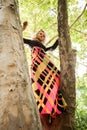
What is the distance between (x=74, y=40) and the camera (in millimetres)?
8750

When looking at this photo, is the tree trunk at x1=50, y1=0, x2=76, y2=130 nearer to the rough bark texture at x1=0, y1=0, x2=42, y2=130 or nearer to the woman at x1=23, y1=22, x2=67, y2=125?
the woman at x1=23, y1=22, x2=67, y2=125

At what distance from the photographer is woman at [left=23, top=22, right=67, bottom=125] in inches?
129

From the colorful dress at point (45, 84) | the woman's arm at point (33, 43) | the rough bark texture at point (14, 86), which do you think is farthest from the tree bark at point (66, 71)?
the rough bark texture at point (14, 86)

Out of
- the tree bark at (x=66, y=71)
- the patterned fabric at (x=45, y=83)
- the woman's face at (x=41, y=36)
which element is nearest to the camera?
the patterned fabric at (x=45, y=83)

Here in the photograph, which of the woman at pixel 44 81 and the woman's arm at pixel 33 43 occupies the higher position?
the woman's arm at pixel 33 43

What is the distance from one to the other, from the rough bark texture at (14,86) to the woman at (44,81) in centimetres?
136

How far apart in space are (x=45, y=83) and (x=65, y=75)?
313mm

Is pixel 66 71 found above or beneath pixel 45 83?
above

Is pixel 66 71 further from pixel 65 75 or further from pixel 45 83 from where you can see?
pixel 45 83

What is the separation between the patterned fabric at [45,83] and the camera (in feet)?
10.7

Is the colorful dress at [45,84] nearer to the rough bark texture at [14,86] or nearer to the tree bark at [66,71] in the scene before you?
the tree bark at [66,71]

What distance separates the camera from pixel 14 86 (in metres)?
1.53

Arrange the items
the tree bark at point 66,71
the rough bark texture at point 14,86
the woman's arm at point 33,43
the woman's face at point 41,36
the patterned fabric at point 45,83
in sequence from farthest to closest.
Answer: the woman's face at point 41,36, the woman's arm at point 33,43, the tree bark at point 66,71, the patterned fabric at point 45,83, the rough bark texture at point 14,86

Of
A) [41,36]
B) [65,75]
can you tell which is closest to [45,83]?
[65,75]
